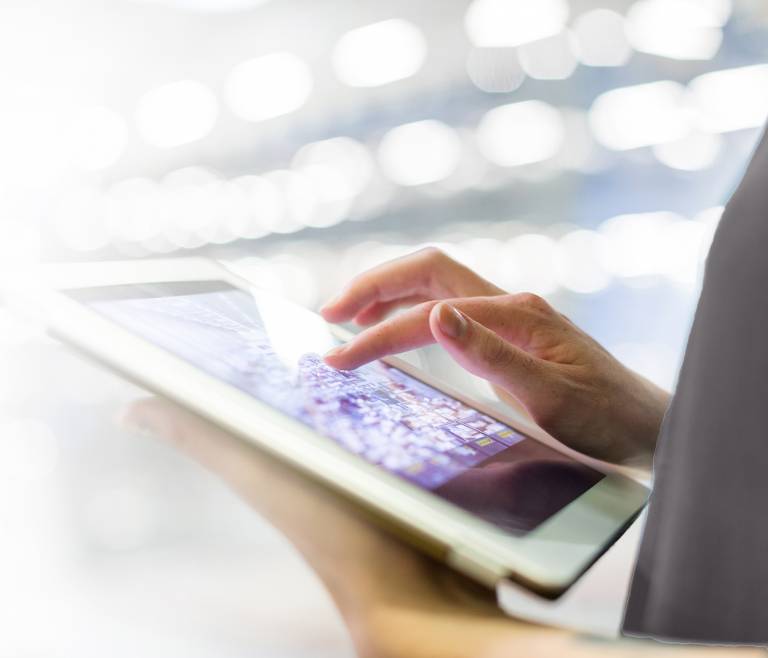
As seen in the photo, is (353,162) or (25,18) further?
(353,162)

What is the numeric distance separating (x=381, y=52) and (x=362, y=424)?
519 centimetres

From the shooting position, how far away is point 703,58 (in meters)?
5.25

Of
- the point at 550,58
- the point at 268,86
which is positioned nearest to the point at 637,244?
the point at 550,58

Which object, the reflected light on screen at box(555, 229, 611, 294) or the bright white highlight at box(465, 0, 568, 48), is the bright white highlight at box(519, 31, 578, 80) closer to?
the bright white highlight at box(465, 0, 568, 48)

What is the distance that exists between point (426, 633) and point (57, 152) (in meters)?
6.13

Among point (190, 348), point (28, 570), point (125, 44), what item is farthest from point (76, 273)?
point (125, 44)

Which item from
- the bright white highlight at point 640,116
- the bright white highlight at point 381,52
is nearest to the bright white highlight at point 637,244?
the bright white highlight at point 640,116

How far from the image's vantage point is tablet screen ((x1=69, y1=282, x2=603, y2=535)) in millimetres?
458

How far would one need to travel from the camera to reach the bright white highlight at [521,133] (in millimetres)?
6047

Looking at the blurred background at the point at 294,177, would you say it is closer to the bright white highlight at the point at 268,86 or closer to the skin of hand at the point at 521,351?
the bright white highlight at the point at 268,86

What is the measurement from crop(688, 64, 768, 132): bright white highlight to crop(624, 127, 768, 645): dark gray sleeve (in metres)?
5.53

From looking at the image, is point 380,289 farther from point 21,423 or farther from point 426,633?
point 21,423

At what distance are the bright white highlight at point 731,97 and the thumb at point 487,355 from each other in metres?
5.43

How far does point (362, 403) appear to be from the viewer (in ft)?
1.81
